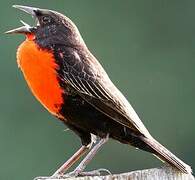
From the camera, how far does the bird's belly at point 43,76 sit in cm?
873

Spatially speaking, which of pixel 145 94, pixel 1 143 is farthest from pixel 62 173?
pixel 145 94

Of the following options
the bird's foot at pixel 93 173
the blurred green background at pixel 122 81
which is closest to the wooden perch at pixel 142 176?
the bird's foot at pixel 93 173

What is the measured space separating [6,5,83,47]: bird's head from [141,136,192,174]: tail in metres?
0.87

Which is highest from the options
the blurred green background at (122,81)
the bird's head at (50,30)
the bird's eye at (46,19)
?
the bird's eye at (46,19)

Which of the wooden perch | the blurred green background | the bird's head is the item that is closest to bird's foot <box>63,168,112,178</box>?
the wooden perch

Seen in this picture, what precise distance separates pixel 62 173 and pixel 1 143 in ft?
33.3

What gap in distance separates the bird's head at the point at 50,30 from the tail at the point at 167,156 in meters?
0.87

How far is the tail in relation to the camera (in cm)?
829

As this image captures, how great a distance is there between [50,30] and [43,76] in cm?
53

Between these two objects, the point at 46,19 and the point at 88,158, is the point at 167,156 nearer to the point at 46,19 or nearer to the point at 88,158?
the point at 88,158

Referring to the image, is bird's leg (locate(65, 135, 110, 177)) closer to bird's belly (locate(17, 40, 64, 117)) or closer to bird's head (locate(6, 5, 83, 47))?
bird's belly (locate(17, 40, 64, 117))

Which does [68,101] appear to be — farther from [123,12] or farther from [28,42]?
[123,12]

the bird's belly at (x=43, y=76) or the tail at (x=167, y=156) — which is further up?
the bird's belly at (x=43, y=76)

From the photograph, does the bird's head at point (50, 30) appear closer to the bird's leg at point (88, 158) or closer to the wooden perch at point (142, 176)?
the bird's leg at point (88, 158)
